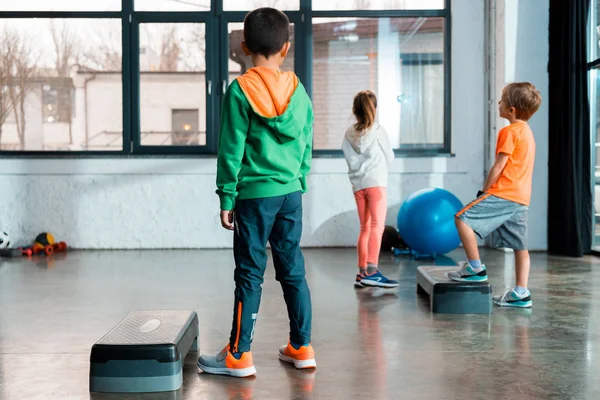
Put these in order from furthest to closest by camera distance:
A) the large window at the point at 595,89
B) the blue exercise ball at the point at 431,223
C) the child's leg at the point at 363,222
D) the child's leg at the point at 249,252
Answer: the large window at the point at 595,89, the blue exercise ball at the point at 431,223, the child's leg at the point at 363,222, the child's leg at the point at 249,252

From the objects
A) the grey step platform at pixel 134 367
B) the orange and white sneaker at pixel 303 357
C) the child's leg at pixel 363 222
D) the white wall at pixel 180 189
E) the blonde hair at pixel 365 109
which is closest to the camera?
the grey step platform at pixel 134 367

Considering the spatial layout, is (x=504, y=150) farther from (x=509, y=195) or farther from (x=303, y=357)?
(x=303, y=357)

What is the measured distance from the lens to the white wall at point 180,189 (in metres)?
6.85

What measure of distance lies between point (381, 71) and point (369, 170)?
9.43 ft

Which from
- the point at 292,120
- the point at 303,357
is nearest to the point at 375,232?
the point at 303,357

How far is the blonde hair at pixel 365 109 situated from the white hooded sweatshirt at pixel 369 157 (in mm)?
37

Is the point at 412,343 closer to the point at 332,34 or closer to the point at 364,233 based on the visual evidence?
the point at 364,233

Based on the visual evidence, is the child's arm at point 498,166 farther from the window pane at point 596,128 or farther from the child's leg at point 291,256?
the window pane at point 596,128

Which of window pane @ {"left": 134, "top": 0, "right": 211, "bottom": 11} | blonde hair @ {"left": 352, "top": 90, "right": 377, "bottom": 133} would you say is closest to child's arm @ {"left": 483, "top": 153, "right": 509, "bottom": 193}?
blonde hair @ {"left": 352, "top": 90, "right": 377, "bottom": 133}

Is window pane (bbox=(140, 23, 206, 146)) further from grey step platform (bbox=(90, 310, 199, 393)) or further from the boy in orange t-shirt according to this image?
grey step platform (bbox=(90, 310, 199, 393))

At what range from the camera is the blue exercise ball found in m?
5.78

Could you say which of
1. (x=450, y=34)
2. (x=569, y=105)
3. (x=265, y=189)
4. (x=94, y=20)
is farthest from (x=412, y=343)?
(x=94, y=20)

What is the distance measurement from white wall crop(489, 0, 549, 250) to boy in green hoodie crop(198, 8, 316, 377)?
13.9 ft

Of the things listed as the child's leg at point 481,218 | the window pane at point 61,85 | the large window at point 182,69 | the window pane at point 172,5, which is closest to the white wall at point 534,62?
the large window at point 182,69
